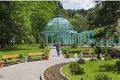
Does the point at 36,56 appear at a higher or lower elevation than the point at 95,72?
higher

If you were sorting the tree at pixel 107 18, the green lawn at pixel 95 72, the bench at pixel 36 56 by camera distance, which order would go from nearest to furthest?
the green lawn at pixel 95 72
the tree at pixel 107 18
the bench at pixel 36 56

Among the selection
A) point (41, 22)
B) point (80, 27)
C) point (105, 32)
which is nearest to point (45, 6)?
point (41, 22)

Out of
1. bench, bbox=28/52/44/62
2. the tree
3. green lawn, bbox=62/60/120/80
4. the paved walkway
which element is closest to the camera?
green lawn, bbox=62/60/120/80

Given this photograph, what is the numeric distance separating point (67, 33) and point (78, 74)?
1734 inches

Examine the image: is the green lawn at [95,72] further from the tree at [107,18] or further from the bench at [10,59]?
the bench at [10,59]

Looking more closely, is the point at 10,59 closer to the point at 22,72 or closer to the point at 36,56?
the point at 36,56

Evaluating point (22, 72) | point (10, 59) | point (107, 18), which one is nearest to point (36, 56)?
point (10, 59)

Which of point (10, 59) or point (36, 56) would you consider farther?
point (36, 56)

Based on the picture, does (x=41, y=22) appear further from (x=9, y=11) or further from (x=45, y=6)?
(x=9, y=11)

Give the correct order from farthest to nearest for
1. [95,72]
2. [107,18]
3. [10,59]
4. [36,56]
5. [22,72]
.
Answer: [36,56], [10,59], [22,72], [107,18], [95,72]

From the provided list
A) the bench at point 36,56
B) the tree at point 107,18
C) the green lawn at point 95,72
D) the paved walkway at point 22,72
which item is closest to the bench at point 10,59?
the paved walkway at point 22,72

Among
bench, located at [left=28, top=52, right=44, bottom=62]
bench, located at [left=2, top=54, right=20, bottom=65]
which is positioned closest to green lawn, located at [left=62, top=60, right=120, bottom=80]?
bench, located at [left=2, top=54, right=20, bottom=65]

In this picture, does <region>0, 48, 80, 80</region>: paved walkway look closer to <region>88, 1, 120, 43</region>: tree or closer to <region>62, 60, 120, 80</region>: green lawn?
<region>62, 60, 120, 80</region>: green lawn

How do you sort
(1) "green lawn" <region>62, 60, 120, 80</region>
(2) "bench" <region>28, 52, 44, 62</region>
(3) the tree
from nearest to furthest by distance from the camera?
(1) "green lawn" <region>62, 60, 120, 80</region> → (3) the tree → (2) "bench" <region>28, 52, 44, 62</region>
